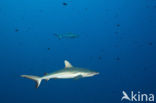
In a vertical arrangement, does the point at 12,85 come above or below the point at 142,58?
below

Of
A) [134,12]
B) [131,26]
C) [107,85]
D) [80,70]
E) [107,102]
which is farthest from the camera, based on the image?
[107,85]

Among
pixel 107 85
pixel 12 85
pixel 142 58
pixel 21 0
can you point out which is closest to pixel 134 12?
pixel 142 58

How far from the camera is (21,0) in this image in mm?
18344

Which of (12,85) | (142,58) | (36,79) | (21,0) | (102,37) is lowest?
(36,79)

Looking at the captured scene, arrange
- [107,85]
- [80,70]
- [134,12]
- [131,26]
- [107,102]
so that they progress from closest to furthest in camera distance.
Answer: [80,70] < [134,12] < [131,26] < [107,102] < [107,85]

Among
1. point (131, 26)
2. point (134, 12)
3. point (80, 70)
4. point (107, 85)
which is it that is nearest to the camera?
point (80, 70)

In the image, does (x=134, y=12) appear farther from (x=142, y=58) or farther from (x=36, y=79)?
(x=36, y=79)

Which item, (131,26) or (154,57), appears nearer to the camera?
(131,26)

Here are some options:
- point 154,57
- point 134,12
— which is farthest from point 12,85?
point 154,57

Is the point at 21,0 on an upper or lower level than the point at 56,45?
upper

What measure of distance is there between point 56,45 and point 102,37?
4674 mm

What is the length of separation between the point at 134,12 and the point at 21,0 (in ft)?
30.1

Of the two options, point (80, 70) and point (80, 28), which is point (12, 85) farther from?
point (80, 70)

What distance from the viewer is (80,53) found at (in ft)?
74.2
